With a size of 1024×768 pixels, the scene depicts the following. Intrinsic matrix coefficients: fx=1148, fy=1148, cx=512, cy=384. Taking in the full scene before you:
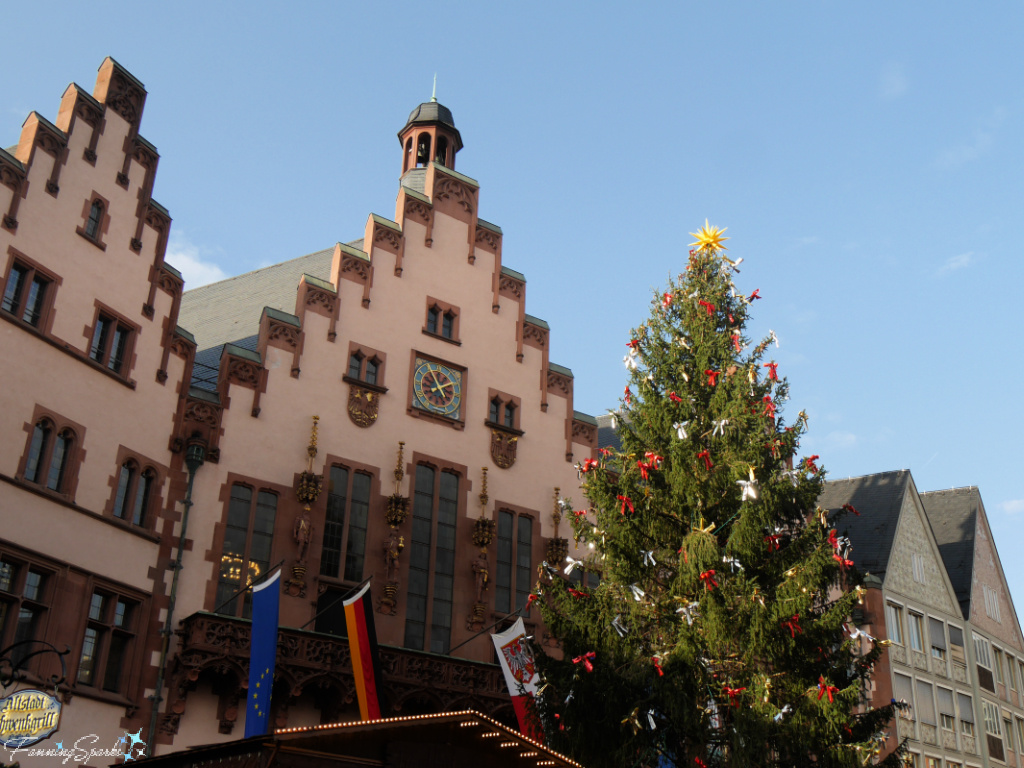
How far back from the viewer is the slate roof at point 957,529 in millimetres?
48094

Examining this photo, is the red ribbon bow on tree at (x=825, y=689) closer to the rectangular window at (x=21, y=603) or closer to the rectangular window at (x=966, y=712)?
the rectangular window at (x=21, y=603)

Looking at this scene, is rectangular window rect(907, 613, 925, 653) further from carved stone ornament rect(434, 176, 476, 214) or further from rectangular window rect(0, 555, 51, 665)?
rectangular window rect(0, 555, 51, 665)

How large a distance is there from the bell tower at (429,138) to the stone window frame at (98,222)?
14.0 metres

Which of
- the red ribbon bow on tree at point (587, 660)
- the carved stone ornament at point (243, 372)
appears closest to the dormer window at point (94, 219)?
the carved stone ornament at point (243, 372)

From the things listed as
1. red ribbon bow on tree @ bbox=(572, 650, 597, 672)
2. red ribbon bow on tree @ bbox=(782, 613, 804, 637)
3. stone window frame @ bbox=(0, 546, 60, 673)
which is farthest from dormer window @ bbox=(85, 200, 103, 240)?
red ribbon bow on tree @ bbox=(782, 613, 804, 637)

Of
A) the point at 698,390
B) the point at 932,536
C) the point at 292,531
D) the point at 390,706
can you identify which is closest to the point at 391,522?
the point at 292,531

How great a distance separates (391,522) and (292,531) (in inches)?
106

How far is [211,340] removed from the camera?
35.0 m

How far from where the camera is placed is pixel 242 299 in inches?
1486

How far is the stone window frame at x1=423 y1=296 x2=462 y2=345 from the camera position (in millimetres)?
33844

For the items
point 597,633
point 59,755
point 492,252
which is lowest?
point 59,755

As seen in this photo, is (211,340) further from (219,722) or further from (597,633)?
(597,633)

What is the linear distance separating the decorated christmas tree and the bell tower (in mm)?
15012

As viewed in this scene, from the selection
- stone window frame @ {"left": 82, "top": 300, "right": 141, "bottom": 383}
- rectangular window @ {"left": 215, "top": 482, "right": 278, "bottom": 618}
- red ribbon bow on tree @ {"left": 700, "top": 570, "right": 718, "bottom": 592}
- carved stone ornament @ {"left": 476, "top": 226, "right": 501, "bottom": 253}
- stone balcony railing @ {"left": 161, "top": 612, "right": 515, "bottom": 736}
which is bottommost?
stone balcony railing @ {"left": 161, "top": 612, "right": 515, "bottom": 736}
